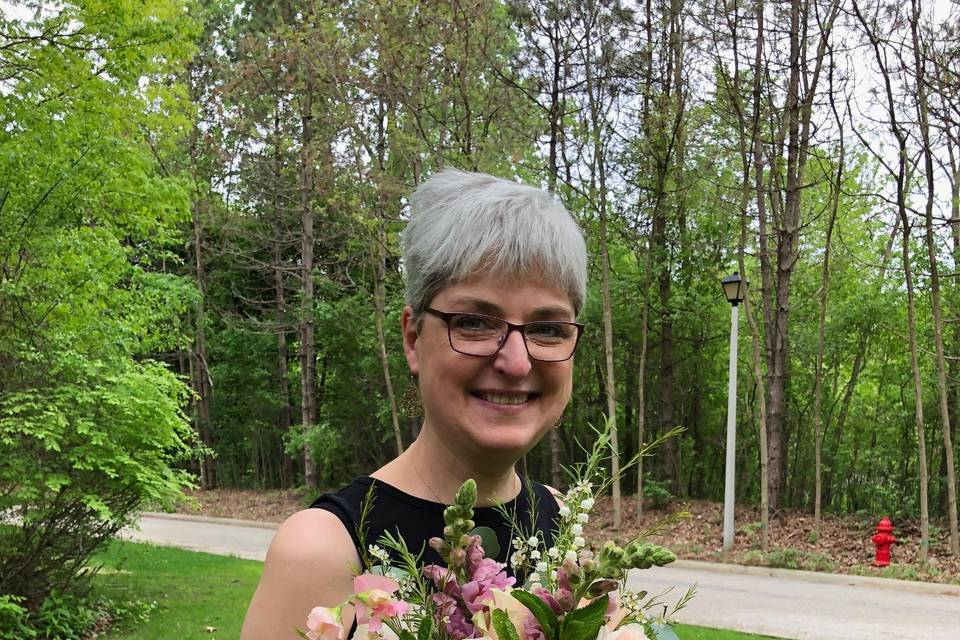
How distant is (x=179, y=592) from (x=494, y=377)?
29.4ft

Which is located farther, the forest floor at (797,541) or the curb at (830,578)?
the forest floor at (797,541)

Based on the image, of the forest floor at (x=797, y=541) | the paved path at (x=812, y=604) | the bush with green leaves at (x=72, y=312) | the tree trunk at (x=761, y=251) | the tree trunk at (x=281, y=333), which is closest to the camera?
the bush with green leaves at (x=72, y=312)

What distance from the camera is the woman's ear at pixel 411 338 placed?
1.53 metres

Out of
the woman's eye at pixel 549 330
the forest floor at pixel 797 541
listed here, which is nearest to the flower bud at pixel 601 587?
the woman's eye at pixel 549 330

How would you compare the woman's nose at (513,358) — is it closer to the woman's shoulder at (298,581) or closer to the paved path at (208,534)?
the woman's shoulder at (298,581)

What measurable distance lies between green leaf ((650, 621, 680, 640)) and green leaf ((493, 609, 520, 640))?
0.84 ft

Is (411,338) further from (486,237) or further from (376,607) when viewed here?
(376,607)

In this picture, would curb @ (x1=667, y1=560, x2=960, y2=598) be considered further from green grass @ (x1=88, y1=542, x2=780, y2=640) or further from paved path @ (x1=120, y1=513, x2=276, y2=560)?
paved path @ (x1=120, y1=513, x2=276, y2=560)

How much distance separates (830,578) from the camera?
408 inches

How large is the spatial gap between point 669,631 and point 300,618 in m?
0.58

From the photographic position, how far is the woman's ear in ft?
5.01

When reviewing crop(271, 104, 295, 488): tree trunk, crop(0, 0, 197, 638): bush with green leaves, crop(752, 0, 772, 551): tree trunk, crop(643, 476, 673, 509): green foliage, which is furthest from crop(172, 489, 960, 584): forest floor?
crop(271, 104, 295, 488): tree trunk

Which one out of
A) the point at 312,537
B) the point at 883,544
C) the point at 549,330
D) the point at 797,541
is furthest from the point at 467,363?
the point at 797,541

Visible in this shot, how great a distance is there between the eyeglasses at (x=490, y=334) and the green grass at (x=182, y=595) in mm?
5837
